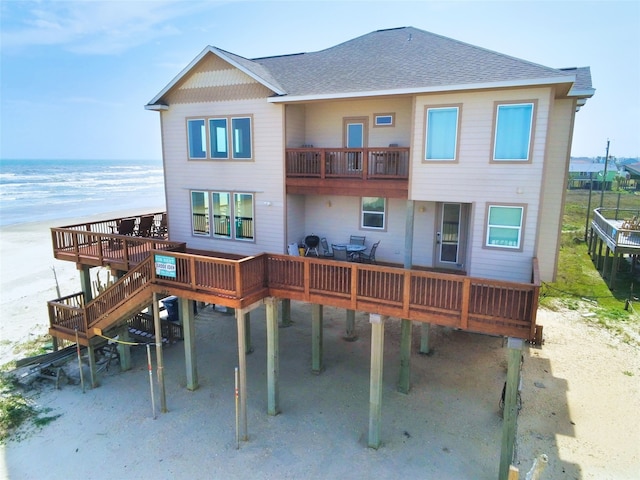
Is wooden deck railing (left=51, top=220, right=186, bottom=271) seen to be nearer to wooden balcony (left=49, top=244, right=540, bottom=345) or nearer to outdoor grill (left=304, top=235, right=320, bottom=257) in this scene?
wooden balcony (left=49, top=244, right=540, bottom=345)

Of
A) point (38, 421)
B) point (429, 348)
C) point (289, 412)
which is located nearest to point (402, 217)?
point (429, 348)

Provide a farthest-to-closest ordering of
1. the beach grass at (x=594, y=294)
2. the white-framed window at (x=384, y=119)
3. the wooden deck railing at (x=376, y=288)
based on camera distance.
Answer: the beach grass at (x=594, y=294)
the white-framed window at (x=384, y=119)
the wooden deck railing at (x=376, y=288)

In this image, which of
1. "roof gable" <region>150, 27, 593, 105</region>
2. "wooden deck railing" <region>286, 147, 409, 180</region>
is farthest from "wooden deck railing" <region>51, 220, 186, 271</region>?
"roof gable" <region>150, 27, 593, 105</region>

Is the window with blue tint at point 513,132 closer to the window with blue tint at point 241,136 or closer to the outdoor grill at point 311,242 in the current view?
the outdoor grill at point 311,242

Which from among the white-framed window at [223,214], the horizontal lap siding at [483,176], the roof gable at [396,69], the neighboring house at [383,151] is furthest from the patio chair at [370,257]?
the roof gable at [396,69]

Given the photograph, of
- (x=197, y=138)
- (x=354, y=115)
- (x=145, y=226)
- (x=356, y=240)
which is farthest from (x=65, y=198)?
(x=354, y=115)

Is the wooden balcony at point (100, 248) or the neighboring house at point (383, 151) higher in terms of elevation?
the neighboring house at point (383, 151)

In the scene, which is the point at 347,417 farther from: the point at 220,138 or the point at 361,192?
the point at 220,138

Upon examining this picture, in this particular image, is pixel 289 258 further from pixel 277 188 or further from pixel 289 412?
pixel 289 412
